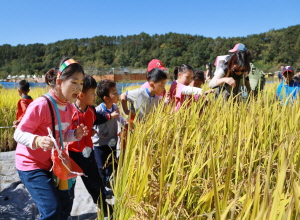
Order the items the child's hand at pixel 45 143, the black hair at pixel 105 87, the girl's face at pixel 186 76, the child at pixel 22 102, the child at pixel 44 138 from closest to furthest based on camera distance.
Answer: the child's hand at pixel 45 143 < the child at pixel 44 138 < the black hair at pixel 105 87 < the girl's face at pixel 186 76 < the child at pixel 22 102

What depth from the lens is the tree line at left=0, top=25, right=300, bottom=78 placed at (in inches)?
2170

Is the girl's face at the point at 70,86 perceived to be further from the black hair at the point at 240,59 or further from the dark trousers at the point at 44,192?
the black hair at the point at 240,59

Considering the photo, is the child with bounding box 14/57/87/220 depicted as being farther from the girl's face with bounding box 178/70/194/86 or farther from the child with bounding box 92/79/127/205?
the girl's face with bounding box 178/70/194/86

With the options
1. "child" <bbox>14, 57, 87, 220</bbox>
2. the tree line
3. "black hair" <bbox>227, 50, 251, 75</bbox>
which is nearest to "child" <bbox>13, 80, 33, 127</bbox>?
"child" <bbox>14, 57, 87, 220</bbox>

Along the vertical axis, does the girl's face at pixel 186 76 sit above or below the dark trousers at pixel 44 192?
above

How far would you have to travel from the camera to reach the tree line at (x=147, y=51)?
181ft

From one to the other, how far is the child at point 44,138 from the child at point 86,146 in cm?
46

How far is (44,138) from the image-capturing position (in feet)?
4.58

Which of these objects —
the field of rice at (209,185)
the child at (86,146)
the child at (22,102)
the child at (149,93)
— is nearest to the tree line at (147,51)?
the child at (22,102)

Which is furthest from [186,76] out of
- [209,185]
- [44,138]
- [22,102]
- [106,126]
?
[22,102]

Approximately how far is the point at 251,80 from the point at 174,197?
244cm

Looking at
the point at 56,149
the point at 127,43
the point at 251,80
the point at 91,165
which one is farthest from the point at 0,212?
the point at 127,43

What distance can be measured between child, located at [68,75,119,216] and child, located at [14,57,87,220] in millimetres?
456

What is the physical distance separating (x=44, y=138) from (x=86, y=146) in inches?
33.9
